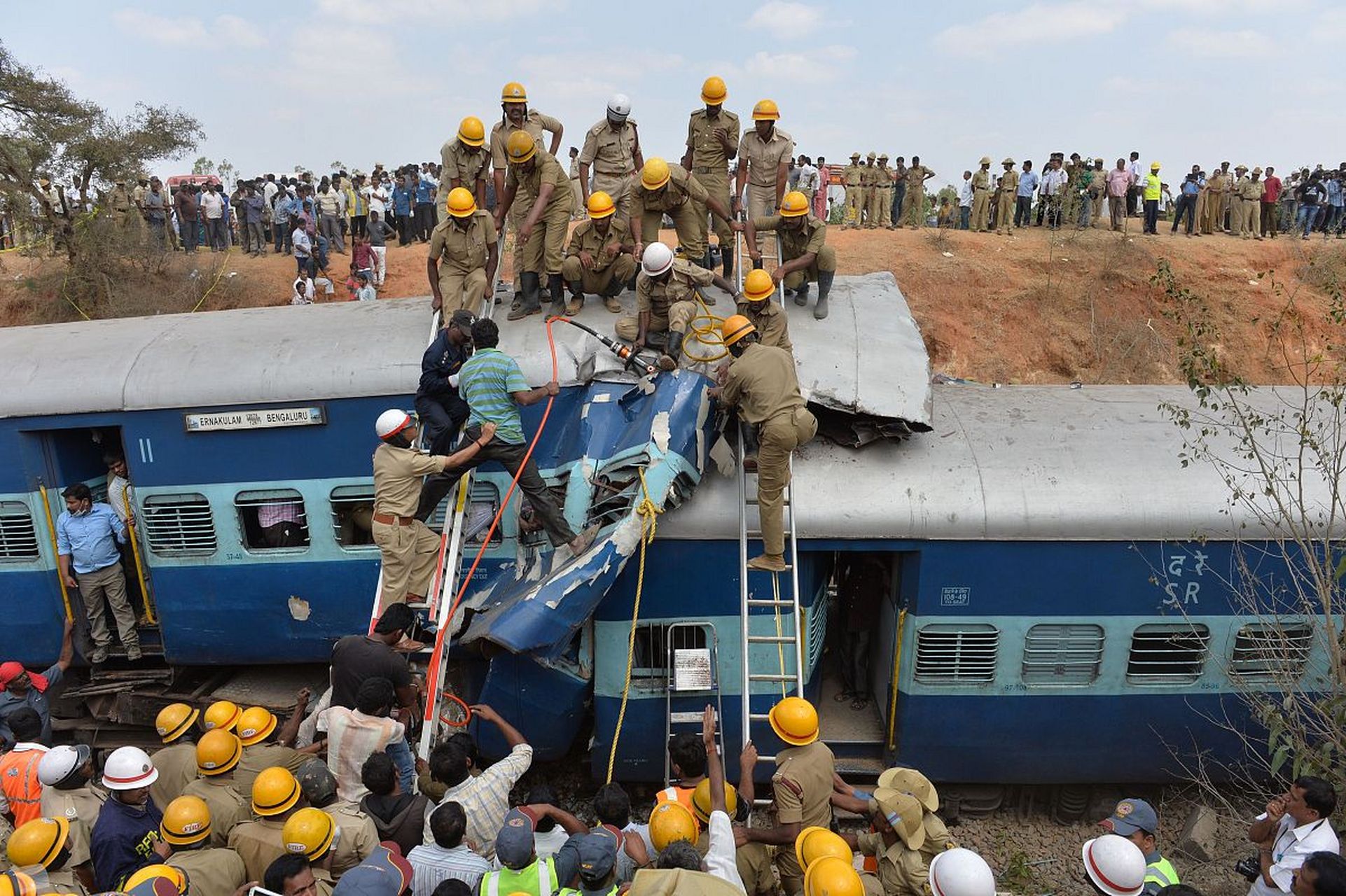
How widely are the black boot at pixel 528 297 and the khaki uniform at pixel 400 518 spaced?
2.08 metres

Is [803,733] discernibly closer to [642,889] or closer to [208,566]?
[642,889]

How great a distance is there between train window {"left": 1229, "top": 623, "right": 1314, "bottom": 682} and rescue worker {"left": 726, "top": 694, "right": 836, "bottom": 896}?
3.87 metres

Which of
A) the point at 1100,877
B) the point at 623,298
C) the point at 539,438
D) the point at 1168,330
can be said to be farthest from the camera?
the point at 1168,330

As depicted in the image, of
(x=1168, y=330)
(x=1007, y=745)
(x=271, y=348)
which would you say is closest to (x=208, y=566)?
Result: (x=271, y=348)

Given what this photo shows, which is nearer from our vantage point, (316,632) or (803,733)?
(803,733)

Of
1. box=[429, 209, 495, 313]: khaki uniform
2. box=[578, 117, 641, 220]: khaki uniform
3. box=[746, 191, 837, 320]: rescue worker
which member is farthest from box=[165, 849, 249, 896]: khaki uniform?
box=[578, 117, 641, 220]: khaki uniform

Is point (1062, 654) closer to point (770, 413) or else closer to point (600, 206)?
point (770, 413)

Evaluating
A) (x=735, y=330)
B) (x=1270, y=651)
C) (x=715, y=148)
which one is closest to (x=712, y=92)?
(x=715, y=148)

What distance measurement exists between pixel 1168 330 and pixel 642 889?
1986cm

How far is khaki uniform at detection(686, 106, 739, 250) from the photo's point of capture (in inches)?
Result: 384

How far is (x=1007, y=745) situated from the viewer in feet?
25.0

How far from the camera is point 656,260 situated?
24.9 ft

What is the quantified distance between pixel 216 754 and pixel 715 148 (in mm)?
7079

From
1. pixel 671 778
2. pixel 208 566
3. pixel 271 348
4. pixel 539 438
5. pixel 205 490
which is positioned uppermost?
pixel 271 348
